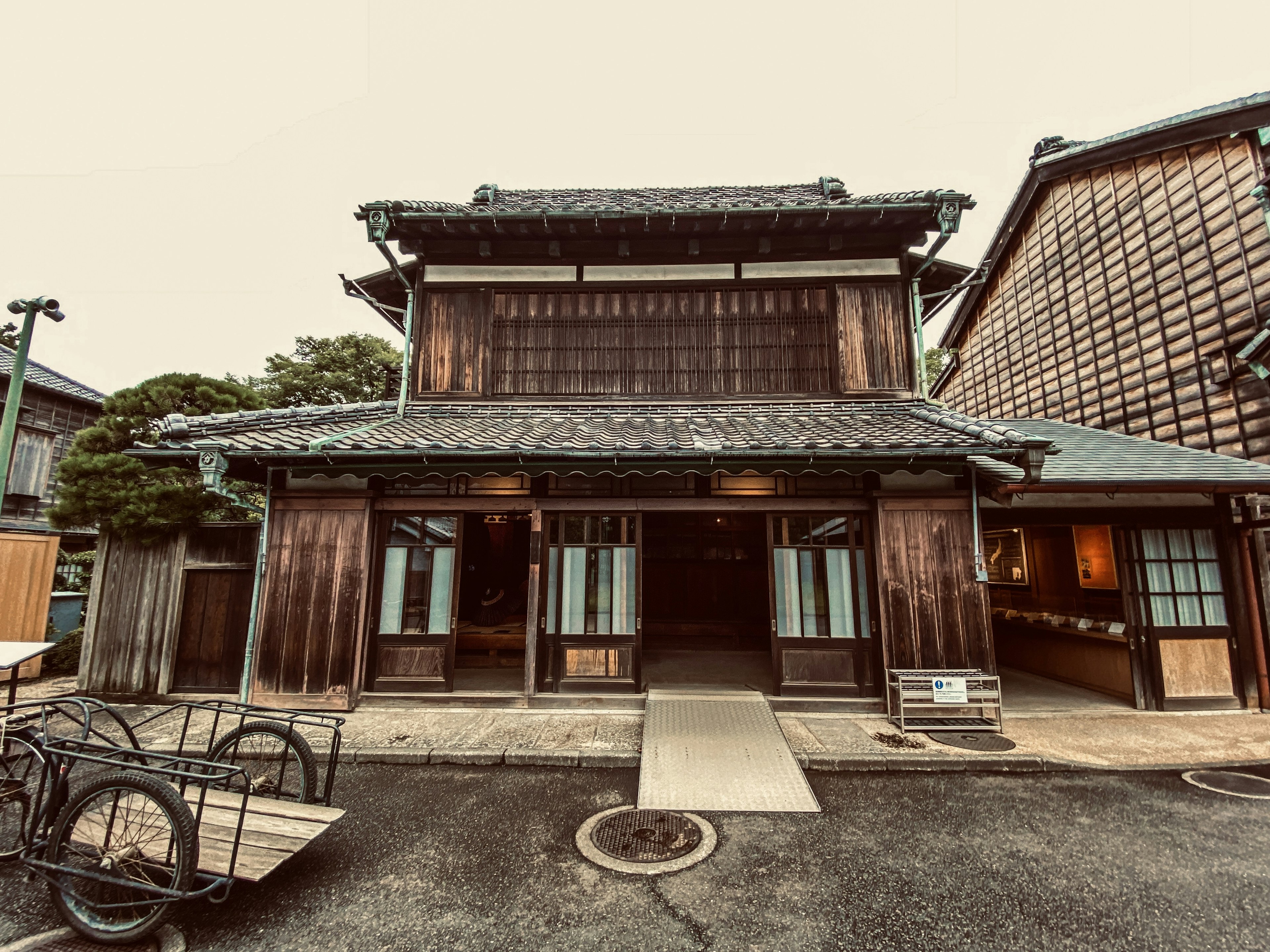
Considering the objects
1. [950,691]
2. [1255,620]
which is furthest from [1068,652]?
[950,691]

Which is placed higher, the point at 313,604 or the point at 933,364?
the point at 933,364

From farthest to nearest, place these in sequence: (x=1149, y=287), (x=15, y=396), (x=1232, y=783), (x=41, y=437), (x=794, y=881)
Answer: (x=41, y=437) → (x=1149, y=287) → (x=15, y=396) → (x=1232, y=783) → (x=794, y=881)

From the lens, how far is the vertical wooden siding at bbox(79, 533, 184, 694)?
7152 mm

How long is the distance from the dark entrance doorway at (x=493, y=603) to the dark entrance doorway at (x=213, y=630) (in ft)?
9.69

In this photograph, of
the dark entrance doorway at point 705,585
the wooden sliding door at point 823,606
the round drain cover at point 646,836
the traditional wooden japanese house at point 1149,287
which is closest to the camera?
the round drain cover at point 646,836

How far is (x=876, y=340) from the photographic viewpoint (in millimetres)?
8688

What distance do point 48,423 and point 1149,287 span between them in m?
29.2

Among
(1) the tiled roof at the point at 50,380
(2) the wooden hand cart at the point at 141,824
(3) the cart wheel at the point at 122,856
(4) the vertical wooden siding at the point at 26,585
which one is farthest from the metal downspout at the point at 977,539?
(1) the tiled roof at the point at 50,380

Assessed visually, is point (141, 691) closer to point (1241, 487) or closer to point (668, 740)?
point (668, 740)

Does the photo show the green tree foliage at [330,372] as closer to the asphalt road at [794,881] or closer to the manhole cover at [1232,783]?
the asphalt road at [794,881]

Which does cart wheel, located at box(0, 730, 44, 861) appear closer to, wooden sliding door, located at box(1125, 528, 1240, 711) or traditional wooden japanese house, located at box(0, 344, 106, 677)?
traditional wooden japanese house, located at box(0, 344, 106, 677)

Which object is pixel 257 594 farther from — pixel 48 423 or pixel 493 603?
pixel 48 423

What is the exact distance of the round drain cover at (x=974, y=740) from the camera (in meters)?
5.53

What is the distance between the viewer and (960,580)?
6676 millimetres
